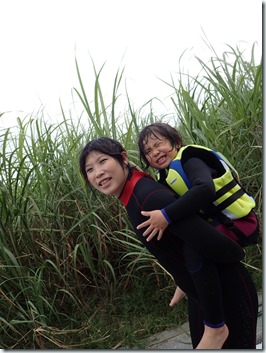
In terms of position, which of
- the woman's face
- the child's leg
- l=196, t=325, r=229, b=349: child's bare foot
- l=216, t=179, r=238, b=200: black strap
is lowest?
l=196, t=325, r=229, b=349: child's bare foot

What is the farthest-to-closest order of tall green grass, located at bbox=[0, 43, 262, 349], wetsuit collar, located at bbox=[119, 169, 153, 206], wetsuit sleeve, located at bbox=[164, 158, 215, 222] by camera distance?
tall green grass, located at bbox=[0, 43, 262, 349]
wetsuit collar, located at bbox=[119, 169, 153, 206]
wetsuit sleeve, located at bbox=[164, 158, 215, 222]

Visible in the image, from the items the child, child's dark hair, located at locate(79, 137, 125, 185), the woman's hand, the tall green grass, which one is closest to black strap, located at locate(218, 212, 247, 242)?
the child

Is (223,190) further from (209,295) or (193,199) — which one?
(209,295)

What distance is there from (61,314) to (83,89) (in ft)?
3.17

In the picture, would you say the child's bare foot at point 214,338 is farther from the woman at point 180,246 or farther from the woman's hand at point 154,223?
the woman's hand at point 154,223

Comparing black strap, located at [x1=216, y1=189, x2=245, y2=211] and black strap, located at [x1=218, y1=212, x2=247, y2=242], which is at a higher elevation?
black strap, located at [x1=216, y1=189, x2=245, y2=211]

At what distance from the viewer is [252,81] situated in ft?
6.20

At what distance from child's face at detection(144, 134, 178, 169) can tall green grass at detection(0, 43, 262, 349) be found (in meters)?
0.59

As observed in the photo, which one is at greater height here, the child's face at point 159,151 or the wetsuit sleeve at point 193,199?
the child's face at point 159,151

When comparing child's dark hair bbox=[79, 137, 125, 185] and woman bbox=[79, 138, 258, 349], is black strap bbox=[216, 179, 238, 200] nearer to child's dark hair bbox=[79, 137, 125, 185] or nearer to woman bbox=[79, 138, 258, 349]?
woman bbox=[79, 138, 258, 349]

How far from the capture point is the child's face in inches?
39.6

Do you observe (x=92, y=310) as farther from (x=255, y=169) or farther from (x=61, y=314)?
(x=255, y=169)

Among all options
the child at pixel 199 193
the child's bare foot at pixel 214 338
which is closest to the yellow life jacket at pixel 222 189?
the child at pixel 199 193

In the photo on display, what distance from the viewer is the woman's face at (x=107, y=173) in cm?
→ 95
